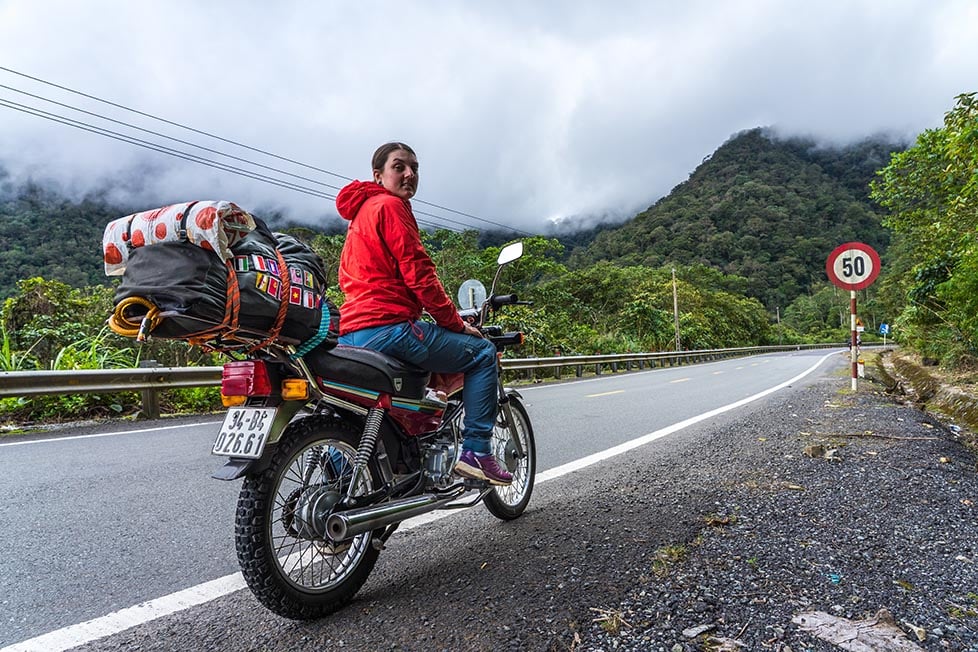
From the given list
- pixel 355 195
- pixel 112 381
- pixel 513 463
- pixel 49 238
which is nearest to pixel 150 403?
pixel 112 381

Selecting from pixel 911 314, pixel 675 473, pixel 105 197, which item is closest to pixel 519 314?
pixel 911 314

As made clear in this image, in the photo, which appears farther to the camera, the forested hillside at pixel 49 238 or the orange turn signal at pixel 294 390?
the forested hillside at pixel 49 238

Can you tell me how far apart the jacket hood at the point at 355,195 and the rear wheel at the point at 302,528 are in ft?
3.36

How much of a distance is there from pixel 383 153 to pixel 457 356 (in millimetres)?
1068

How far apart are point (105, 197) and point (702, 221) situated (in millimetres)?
77161

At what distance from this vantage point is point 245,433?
2.04 metres

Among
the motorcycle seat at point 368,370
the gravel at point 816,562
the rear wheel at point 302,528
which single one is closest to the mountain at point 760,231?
the gravel at point 816,562

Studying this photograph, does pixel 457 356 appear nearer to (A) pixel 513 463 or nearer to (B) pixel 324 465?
(B) pixel 324 465

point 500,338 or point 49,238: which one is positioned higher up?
point 49,238

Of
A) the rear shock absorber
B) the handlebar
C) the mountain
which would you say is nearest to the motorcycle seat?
the rear shock absorber

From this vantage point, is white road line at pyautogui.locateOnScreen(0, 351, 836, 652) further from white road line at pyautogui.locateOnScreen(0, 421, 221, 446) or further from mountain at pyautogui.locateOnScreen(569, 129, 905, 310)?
mountain at pyautogui.locateOnScreen(569, 129, 905, 310)

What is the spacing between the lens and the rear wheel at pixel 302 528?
76.3 inches

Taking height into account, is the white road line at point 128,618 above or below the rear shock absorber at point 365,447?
below

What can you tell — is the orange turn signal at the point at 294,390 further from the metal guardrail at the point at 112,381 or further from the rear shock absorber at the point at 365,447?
the metal guardrail at the point at 112,381
